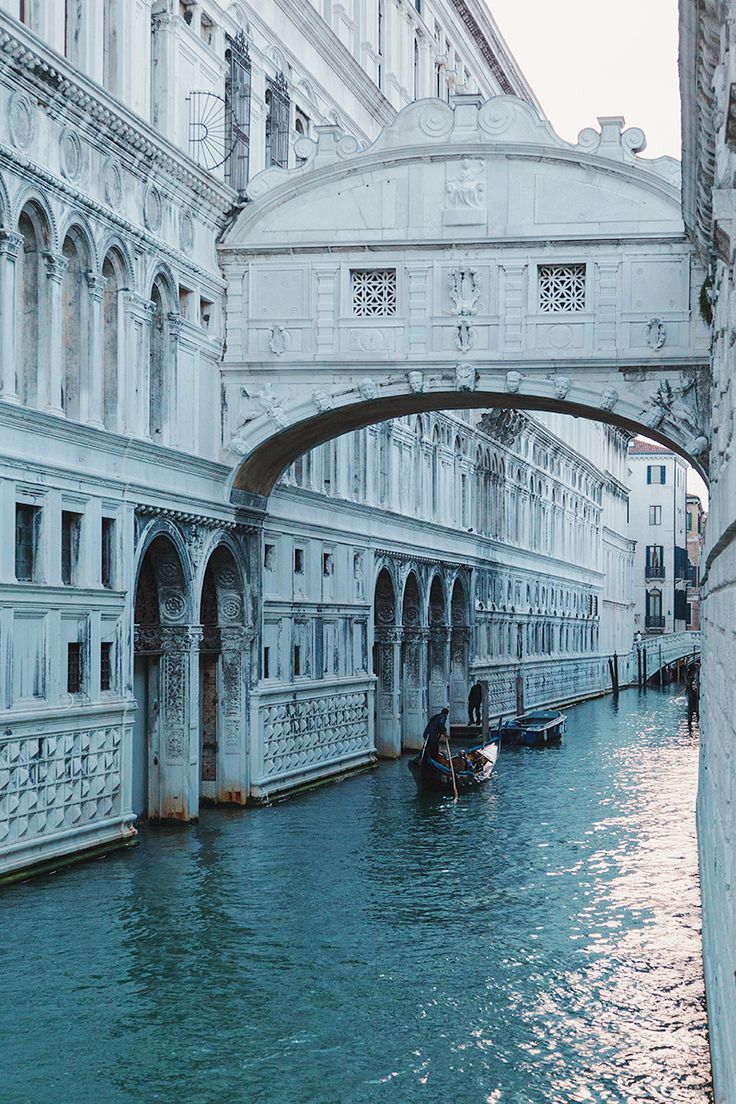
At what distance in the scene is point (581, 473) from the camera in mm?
54656

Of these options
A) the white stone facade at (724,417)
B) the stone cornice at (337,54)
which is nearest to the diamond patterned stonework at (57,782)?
the white stone facade at (724,417)

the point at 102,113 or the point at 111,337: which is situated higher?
the point at 102,113

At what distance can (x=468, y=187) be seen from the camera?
1923cm

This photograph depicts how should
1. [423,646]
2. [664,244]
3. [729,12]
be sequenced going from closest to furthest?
1. [729,12]
2. [664,244]
3. [423,646]

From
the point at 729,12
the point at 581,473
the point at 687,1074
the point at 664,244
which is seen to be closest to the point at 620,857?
the point at 664,244

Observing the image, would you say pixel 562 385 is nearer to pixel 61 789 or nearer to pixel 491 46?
pixel 61 789

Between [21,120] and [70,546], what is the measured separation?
400cm

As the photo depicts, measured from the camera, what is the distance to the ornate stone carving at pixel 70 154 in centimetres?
1557

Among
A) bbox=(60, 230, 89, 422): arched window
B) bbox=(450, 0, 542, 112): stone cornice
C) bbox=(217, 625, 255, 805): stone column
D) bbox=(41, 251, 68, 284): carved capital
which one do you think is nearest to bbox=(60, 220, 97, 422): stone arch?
bbox=(60, 230, 89, 422): arched window

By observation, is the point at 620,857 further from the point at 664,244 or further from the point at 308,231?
the point at 308,231

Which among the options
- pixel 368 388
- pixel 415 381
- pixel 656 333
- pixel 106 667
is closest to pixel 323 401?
pixel 368 388

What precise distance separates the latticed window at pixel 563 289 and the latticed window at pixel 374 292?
1.81 m

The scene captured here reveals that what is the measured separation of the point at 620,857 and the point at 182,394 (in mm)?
7128

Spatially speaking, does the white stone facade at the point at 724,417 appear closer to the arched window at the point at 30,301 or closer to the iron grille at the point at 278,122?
the arched window at the point at 30,301
